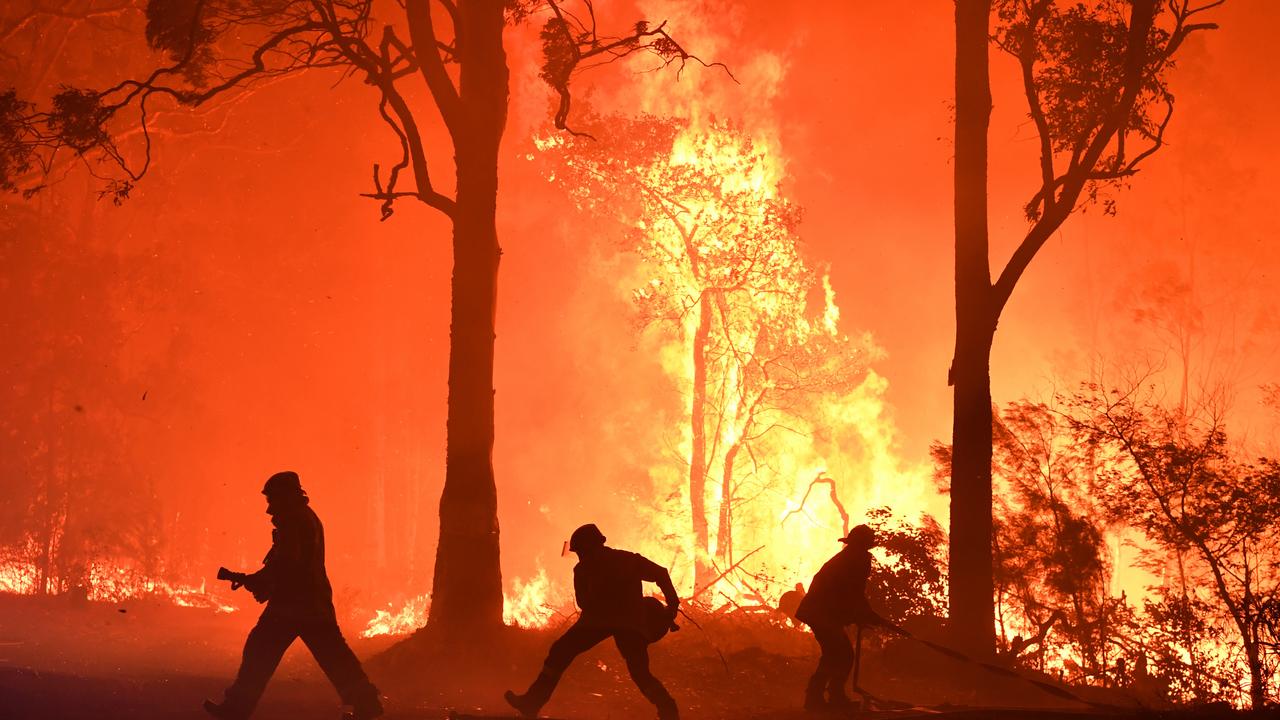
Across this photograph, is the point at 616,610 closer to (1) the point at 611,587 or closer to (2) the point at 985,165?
(1) the point at 611,587

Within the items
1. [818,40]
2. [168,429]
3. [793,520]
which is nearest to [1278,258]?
[818,40]

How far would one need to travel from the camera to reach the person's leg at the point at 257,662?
9047mm

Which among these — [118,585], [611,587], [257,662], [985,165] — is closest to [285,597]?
[257,662]

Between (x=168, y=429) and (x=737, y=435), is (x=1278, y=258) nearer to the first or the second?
(x=737, y=435)

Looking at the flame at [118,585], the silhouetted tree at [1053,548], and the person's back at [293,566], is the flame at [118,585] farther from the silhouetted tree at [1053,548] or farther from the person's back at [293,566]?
the silhouetted tree at [1053,548]

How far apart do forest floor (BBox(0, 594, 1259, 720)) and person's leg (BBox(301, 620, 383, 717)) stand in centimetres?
75

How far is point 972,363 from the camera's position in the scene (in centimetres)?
1419

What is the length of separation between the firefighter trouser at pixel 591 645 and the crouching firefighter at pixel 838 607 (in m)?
2.09

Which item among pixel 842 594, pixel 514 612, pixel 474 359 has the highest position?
pixel 474 359

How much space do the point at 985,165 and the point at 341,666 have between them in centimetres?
1078

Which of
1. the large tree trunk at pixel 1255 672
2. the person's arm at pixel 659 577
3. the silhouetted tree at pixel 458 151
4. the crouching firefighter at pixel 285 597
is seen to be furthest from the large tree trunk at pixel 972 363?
the crouching firefighter at pixel 285 597

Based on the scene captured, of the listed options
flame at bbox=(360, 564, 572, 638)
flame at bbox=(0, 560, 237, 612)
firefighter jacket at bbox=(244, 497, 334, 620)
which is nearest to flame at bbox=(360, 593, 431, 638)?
flame at bbox=(360, 564, 572, 638)

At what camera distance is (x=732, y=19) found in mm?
39531

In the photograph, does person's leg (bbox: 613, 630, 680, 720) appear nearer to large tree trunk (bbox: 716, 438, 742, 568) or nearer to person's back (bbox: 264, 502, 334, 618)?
person's back (bbox: 264, 502, 334, 618)
